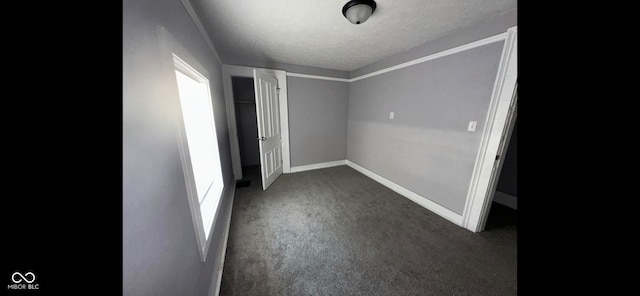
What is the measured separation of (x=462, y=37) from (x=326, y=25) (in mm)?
1343

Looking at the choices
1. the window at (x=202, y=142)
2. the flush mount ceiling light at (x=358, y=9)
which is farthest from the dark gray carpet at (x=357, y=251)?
the flush mount ceiling light at (x=358, y=9)

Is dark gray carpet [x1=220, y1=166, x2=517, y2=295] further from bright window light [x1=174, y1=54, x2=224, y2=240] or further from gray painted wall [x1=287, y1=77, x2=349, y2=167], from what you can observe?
gray painted wall [x1=287, y1=77, x2=349, y2=167]

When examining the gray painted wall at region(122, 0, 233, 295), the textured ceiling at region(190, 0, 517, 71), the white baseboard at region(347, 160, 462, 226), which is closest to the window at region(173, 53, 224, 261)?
the gray painted wall at region(122, 0, 233, 295)

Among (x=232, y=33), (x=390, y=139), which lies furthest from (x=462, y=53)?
(x=232, y=33)

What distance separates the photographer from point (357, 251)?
1500mm

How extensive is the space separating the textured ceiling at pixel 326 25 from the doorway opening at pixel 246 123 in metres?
0.99

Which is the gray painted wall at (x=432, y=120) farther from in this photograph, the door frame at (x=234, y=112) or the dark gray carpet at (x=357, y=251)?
the door frame at (x=234, y=112)

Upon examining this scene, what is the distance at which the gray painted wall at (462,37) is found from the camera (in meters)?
1.40

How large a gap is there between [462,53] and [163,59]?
93.5 inches

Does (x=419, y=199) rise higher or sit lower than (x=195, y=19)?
lower

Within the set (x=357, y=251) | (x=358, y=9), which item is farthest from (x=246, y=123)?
(x=357, y=251)

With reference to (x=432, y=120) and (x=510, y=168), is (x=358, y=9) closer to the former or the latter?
(x=432, y=120)
